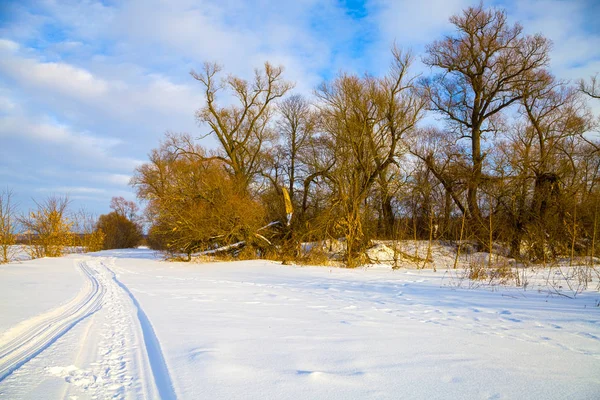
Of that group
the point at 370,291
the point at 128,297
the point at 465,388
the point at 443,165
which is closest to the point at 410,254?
the point at 443,165

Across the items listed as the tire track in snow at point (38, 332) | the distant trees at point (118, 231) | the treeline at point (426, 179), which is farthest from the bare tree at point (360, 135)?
the distant trees at point (118, 231)

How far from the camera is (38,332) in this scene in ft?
14.8

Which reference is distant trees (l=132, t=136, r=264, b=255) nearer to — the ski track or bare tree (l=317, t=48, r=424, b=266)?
bare tree (l=317, t=48, r=424, b=266)

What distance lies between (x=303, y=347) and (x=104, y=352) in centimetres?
206

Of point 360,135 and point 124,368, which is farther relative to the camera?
point 360,135

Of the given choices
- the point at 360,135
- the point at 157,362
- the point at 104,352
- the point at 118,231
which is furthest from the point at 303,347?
the point at 118,231

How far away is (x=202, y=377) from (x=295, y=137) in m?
25.6

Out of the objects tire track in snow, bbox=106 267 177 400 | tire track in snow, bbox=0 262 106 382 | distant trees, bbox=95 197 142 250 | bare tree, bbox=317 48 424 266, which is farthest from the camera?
distant trees, bbox=95 197 142 250

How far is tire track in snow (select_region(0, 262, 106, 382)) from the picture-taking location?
3.54 m

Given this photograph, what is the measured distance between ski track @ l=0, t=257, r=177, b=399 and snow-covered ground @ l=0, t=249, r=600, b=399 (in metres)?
0.02

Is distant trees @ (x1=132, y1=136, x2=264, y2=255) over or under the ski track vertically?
over

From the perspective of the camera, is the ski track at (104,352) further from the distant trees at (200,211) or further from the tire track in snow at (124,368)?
the distant trees at (200,211)

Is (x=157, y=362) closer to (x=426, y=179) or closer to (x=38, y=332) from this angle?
(x=38, y=332)

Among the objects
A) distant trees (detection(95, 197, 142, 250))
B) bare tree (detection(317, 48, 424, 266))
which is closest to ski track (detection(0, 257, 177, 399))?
bare tree (detection(317, 48, 424, 266))
